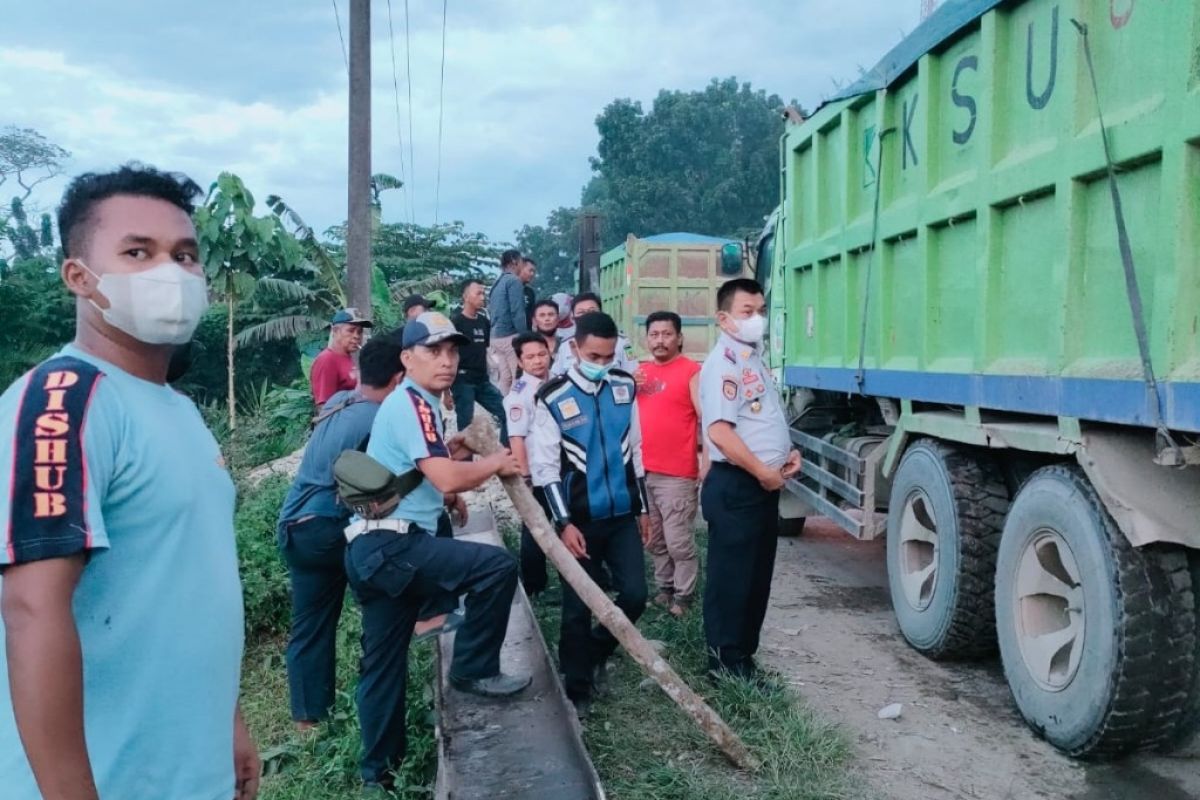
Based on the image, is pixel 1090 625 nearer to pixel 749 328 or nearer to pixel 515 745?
pixel 749 328

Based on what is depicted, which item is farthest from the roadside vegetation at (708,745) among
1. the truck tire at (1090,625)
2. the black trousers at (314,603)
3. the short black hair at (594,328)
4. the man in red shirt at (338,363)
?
the man in red shirt at (338,363)

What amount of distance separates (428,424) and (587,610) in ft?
3.80

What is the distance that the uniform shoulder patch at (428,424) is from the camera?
10.3 feet

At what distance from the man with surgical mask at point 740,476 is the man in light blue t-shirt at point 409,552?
0.99m

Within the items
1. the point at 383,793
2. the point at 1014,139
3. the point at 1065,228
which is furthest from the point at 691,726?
the point at 1014,139

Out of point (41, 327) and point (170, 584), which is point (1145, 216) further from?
point (41, 327)

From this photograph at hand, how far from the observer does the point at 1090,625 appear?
3141 mm

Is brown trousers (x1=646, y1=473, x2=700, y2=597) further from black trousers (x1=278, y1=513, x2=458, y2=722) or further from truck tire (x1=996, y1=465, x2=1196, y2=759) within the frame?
truck tire (x1=996, y1=465, x2=1196, y2=759)

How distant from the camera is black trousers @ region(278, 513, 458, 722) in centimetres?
377

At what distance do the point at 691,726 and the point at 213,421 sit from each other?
9681mm

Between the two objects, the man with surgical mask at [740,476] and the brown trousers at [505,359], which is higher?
the brown trousers at [505,359]

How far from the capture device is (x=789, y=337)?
6590mm

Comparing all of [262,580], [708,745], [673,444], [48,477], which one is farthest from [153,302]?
[262,580]

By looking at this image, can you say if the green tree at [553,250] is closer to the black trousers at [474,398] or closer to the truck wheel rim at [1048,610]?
the black trousers at [474,398]
